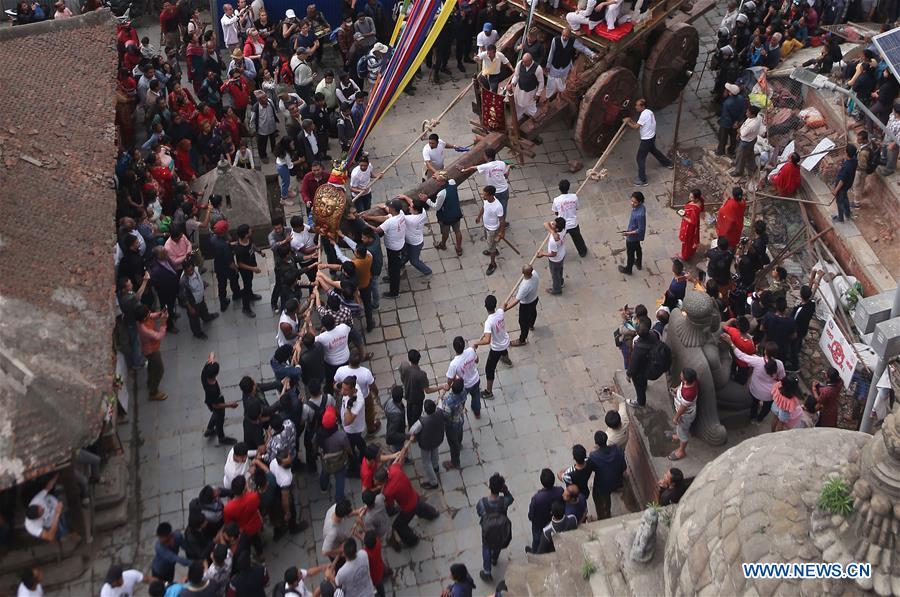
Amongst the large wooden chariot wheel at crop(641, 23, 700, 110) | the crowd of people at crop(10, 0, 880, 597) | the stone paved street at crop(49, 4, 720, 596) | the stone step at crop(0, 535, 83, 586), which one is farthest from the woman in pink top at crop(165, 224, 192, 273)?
the large wooden chariot wheel at crop(641, 23, 700, 110)

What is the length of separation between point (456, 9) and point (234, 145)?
4.62 metres

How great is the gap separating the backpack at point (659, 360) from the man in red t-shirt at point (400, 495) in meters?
2.79

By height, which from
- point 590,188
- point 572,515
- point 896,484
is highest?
point 896,484

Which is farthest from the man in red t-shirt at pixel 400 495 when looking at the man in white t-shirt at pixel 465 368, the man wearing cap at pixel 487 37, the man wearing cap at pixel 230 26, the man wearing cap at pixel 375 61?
the man wearing cap at pixel 230 26

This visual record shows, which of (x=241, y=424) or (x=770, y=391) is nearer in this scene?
(x=770, y=391)

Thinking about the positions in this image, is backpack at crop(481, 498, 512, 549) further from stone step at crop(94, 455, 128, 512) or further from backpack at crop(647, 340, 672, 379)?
stone step at crop(94, 455, 128, 512)

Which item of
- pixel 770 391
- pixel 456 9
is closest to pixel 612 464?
pixel 770 391

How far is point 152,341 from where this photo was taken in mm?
13688

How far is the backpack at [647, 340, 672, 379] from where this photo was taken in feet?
40.2

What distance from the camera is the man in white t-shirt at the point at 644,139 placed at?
1655 centimetres

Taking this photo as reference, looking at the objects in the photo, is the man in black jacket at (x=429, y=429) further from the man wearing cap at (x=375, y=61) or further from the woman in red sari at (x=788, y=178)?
the man wearing cap at (x=375, y=61)

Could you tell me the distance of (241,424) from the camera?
549 inches

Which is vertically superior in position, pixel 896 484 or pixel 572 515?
pixel 896 484

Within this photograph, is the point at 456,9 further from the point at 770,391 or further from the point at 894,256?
the point at 770,391
